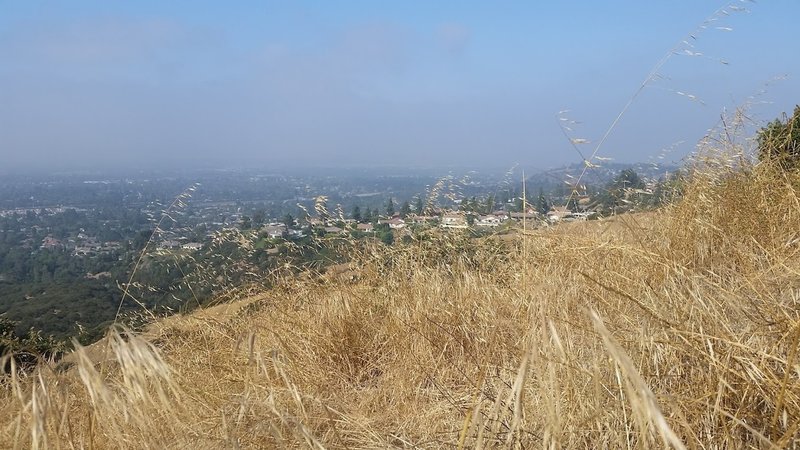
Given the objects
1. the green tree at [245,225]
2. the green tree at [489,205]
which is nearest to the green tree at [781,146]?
the green tree at [489,205]

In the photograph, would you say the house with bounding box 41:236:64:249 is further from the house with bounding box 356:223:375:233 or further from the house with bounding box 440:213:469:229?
the house with bounding box 440:213:469:229

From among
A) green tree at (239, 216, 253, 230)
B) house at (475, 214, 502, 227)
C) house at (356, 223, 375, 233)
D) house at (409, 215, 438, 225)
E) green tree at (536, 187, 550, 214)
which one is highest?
green tree at (536, 187, 550, 214)

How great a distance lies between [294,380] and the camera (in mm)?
2271

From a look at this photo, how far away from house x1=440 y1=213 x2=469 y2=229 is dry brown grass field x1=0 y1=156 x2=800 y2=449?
0.39ft

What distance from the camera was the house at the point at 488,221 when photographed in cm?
411

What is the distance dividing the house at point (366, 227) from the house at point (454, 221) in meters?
0.58

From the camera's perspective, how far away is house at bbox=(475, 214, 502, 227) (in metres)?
4.11

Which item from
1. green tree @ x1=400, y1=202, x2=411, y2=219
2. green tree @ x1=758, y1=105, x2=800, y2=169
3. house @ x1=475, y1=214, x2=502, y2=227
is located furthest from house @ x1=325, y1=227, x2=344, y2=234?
green tree @ x1=758, y1=105, x2=800, y2=169

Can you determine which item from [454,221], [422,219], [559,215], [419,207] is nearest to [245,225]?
[419,207]

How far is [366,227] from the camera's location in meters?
4.38

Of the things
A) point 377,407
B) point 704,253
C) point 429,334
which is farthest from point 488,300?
point 704,253

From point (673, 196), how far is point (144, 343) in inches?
136

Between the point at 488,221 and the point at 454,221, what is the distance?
36 centimetres

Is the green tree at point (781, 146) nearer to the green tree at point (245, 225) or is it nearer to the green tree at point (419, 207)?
the green tree at point (419, 207)
